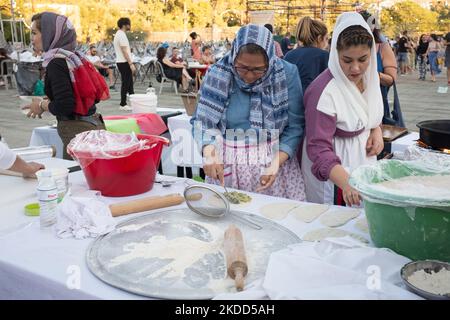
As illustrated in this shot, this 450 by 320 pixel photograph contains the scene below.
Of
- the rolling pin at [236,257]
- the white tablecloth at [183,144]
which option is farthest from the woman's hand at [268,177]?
the white tablecloth at [183,144]

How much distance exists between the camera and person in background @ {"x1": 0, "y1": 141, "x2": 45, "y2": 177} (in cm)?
170

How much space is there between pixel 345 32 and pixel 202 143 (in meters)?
0.74

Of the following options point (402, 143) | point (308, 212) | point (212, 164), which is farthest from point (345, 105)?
point (402, 143)

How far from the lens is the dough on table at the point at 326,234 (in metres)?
1.25

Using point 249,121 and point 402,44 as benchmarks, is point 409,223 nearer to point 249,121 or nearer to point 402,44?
point 249,121

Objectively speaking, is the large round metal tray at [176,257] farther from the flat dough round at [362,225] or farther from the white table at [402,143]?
the white table at [402,143]

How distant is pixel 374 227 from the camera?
114 centimetres

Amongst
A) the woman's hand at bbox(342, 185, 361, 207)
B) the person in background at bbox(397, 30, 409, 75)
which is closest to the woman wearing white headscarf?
the woman's hand at bbox(342, 185, 361, 207)

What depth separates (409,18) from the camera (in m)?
51.1

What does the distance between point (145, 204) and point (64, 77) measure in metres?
1.40

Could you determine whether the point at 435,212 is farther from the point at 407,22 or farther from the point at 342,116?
the point at 407,22

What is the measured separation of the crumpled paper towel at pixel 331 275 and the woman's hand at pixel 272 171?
663mm

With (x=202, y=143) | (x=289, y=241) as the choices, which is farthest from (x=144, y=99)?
(x=289, y=241)
